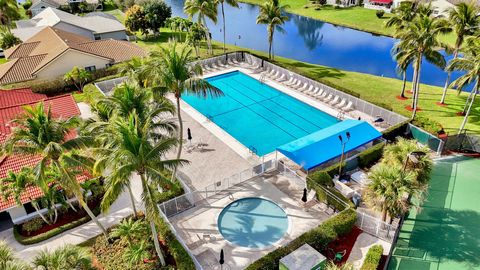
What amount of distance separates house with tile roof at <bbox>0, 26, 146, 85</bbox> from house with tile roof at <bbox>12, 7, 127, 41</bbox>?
11.2m

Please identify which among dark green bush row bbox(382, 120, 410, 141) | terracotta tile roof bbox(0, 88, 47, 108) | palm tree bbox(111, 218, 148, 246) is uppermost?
terracotta tile roof bbox(0, 88, 47, 108)

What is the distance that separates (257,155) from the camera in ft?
91.8

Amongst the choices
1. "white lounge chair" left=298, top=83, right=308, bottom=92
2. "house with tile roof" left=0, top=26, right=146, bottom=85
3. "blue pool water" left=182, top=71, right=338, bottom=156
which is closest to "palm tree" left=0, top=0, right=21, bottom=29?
"house with tile roof" left=0, top=26, right=146, bottom=85

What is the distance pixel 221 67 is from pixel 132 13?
92.5 feet

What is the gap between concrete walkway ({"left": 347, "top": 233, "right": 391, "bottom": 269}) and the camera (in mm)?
18719

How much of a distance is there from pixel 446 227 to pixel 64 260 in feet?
69.7

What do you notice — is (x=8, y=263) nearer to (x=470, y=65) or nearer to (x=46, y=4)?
(x=470, y=65)

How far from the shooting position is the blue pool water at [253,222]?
66.0ft

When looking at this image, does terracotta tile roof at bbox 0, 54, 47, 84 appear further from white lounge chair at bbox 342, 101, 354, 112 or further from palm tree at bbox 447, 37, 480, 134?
palm tree at bbox 447, 37, 480, 134

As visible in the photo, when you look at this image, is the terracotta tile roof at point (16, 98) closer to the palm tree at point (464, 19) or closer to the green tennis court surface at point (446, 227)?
the green tennis court surface at point (446, 227)

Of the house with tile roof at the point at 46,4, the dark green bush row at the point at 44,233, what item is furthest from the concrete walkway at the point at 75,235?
the house with tile roof at the point at 46,4

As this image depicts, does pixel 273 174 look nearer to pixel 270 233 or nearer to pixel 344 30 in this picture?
pixel 270 233

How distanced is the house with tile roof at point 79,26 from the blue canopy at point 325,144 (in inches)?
1892

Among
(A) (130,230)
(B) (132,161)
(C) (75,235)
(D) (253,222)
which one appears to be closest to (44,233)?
(C) (75,235)
